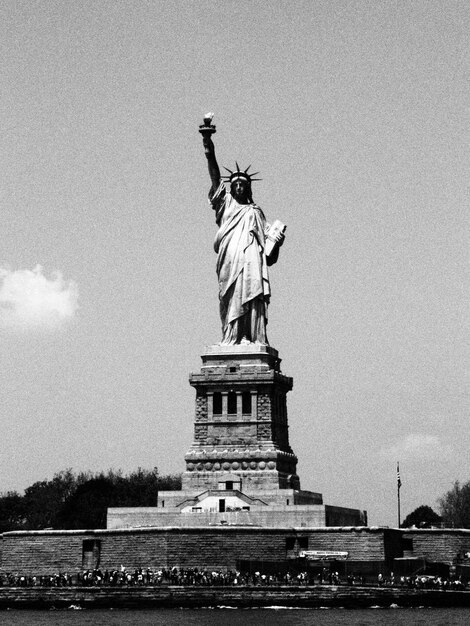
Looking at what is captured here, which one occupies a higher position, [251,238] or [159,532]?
[251,238]

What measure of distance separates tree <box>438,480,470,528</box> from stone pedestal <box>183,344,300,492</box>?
1169 inches

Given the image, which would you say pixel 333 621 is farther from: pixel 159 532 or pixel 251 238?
pixel 251 238

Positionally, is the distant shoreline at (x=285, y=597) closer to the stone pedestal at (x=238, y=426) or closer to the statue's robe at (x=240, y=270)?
the stone pedestal at (x=238, y=426)

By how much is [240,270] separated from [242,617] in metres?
19.4

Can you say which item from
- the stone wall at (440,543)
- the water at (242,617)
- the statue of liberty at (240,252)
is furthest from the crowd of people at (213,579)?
the statue of liberty at (240,252)

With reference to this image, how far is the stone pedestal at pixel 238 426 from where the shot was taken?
59281mm

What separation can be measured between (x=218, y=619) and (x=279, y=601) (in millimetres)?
4996

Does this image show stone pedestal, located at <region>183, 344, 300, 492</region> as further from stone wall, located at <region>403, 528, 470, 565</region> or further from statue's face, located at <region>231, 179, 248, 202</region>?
statue's face, located at <region>231, 179, 248, 202</region>

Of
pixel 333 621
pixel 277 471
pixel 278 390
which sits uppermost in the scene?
pixel 278 390

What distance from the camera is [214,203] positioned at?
63.0 m

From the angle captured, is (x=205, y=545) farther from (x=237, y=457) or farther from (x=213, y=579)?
(x=237, y=457)

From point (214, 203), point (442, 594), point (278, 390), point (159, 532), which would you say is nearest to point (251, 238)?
point (214, 203)

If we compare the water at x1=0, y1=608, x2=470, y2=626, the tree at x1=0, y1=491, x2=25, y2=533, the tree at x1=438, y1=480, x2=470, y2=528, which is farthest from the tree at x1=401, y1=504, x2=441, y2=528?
the water at x1=0, y1=608, x2=470, y2=626

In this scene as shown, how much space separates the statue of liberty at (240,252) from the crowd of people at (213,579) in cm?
1247
